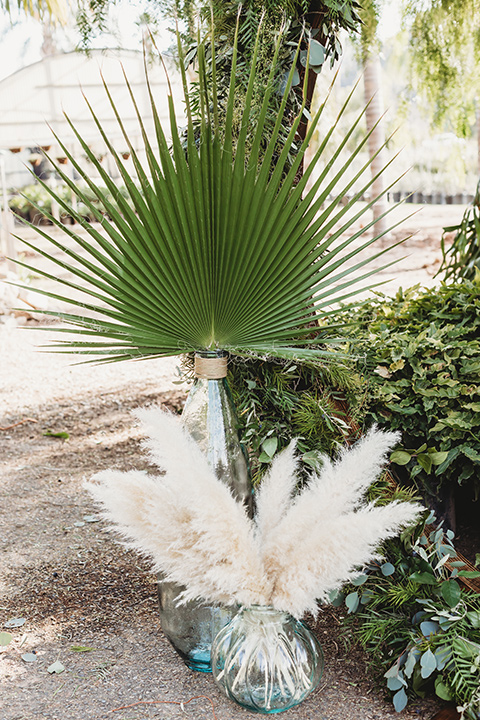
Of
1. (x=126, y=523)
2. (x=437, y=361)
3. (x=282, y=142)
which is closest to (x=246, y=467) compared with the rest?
(x=126, y=523)

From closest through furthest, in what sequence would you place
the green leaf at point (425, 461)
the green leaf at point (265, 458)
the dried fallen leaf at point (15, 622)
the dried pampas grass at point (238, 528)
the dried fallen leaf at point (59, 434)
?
the dried pampas grass at point (238, 528)
the green leaf at point (265, 458)
the green leaf at point (425, 461)
the dried fallen leaf at point (15, 622)
the dried fallen leaf at point (59, 434)

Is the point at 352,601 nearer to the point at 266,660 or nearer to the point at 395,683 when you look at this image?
the point at 395,683

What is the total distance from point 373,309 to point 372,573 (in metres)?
1.14

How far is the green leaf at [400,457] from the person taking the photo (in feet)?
6.61

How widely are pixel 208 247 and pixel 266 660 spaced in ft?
3.17

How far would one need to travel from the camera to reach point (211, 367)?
168cm

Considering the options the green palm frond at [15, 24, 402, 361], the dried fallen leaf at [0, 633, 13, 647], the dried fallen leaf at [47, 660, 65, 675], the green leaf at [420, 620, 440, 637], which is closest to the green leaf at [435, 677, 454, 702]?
the green leaf at [420, 620, 440, 637]

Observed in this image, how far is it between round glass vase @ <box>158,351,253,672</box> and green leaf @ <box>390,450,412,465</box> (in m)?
0.52

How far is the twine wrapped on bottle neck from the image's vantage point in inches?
66.2

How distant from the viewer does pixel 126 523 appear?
4.30ft

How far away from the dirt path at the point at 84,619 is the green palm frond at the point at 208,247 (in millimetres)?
493

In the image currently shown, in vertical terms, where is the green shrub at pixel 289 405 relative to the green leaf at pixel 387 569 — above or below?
above

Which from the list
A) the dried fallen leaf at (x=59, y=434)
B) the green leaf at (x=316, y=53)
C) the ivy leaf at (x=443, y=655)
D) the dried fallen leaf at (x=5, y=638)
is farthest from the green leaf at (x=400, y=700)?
the dried fallen leaf at (x=59, y=434)

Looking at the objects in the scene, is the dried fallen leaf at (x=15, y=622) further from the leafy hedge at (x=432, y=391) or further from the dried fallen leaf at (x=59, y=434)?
the dried fallen leaf at (x=59, y=434)
